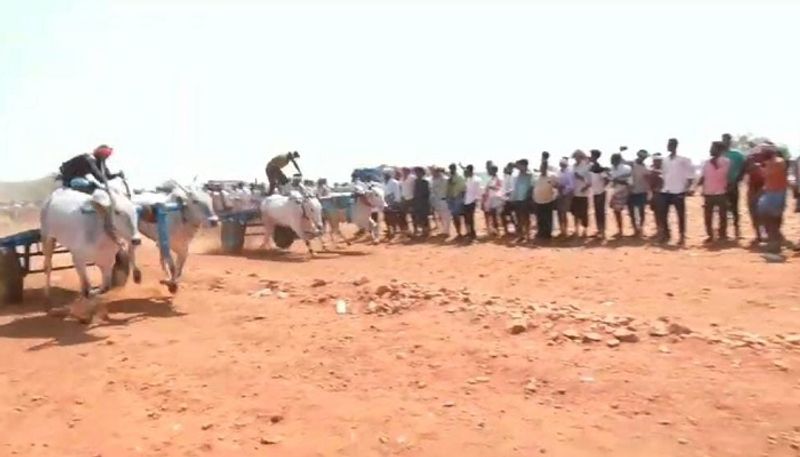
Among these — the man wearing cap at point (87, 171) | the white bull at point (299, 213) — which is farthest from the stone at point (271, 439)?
the white bull at point (299, 213)

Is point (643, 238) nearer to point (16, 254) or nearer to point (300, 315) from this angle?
point (300, 315)

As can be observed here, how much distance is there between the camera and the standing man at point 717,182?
1438cm

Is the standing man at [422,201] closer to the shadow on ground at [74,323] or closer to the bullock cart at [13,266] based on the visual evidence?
the bullock cart at [13,266]

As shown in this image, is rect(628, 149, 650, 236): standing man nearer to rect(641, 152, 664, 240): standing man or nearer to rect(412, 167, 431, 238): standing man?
rect(641, 152, 664, 240): standing man

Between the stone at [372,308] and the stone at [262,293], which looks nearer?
the stone at [372,308]

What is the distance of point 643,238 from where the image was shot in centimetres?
1667

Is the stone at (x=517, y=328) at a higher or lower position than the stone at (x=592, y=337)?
higher

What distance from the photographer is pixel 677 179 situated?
15227 mm

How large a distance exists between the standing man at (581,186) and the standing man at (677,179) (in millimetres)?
2066

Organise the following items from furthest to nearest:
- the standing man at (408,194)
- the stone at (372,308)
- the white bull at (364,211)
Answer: the white bull at (364,211), the standing man at (408,194), the stone at (372,308)

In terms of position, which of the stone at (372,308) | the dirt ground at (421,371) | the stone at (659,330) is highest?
the stone at (372,308)

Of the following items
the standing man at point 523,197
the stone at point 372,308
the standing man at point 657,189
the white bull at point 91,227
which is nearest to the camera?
the stone at point 372,308

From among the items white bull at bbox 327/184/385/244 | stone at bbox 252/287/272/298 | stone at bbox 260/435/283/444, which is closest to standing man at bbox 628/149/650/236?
white bull at bbox 327/184/385/244

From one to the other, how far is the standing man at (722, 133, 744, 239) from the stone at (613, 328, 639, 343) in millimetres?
7969
